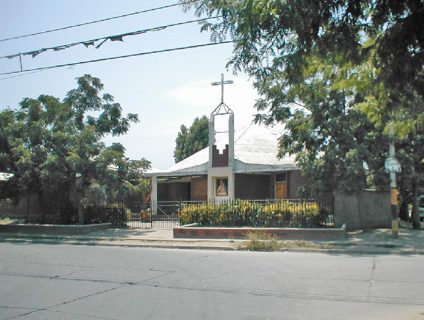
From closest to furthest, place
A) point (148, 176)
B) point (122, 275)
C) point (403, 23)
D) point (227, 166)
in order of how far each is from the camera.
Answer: point (403, 23)
point (122, 275)
point (227, 166)
point (148, 176)

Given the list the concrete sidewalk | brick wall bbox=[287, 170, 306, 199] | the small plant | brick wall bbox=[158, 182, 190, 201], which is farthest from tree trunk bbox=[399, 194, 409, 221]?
brick wall bbox=[158, 182, 190, 201]

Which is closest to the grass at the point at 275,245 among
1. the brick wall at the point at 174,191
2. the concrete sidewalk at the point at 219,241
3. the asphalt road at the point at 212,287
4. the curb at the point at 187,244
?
the concrete sidewalk at the point at 219,241

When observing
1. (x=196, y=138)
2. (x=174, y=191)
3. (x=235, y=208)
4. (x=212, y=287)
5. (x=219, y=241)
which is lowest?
(x=212, y=287)

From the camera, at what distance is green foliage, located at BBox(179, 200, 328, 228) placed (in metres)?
20.5

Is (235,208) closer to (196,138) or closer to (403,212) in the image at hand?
(403,212)

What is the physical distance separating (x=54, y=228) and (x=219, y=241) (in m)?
9.32

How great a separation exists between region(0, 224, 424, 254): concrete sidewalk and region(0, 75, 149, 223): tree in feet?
7.99

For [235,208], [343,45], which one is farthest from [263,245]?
[343,45]

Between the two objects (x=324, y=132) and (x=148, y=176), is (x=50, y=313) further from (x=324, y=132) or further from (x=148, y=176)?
(x=148, y=176)

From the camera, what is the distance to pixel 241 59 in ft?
22.1

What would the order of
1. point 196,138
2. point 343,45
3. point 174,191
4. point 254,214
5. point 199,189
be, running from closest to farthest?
point 343,45
point 254,214
point 199,189
point 174,191
point 196,138

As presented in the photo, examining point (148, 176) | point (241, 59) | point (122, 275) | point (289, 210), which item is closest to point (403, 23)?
point (241, 59)

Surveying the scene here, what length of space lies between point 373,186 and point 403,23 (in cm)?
1913

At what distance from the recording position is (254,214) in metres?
21.4
